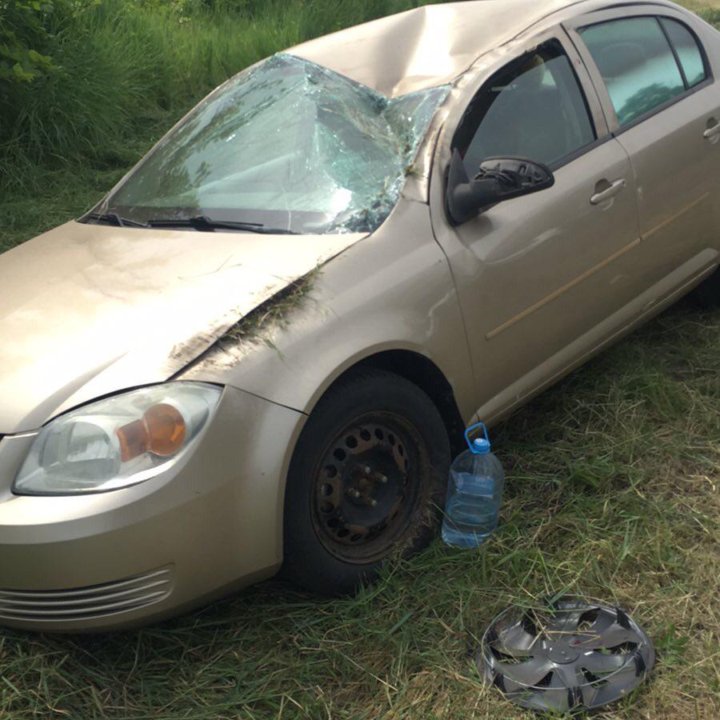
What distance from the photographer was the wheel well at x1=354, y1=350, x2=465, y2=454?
2.99 metres

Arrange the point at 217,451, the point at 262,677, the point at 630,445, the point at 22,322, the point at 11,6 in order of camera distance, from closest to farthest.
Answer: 1. the point at 217,451
2. the point at 262,677
3. the point at 22,322
4. the point at 630,445
5. the point at 11,6

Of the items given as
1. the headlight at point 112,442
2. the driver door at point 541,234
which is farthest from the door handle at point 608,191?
the headlight at point 112,442

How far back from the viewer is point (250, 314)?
273cm

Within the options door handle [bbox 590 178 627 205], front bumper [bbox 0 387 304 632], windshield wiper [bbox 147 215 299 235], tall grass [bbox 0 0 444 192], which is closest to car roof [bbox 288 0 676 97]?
door handle [bbox 590 178 627 205]

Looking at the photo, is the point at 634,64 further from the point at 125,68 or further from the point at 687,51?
the point at 125,68

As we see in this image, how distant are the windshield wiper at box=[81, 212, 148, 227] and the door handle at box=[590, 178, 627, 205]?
152cm

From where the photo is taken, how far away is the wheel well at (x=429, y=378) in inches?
118

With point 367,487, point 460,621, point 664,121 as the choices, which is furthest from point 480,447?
point 664,121

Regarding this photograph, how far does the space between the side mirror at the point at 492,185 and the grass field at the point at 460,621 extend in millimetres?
961

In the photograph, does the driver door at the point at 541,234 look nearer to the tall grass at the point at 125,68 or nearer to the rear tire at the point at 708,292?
the rear tire at the point at 708,292

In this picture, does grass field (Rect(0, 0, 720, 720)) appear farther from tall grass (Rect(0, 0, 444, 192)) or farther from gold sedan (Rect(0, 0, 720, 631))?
tall grass (Rect(0, 0, 444, 192))

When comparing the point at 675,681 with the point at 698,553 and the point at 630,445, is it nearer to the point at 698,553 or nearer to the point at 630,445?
the point at 698,553

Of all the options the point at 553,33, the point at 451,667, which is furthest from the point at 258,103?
the point at 451,667

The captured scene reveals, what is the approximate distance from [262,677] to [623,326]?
76.8 inches
